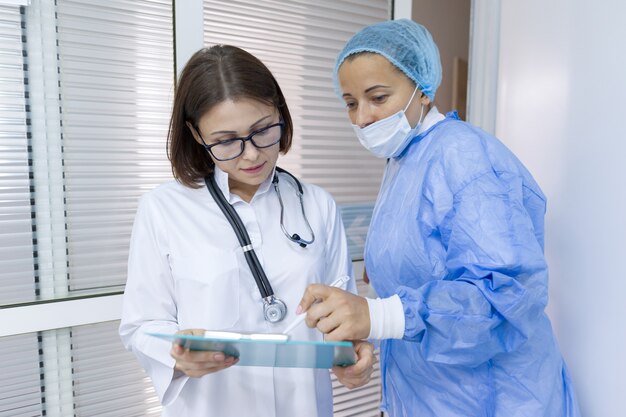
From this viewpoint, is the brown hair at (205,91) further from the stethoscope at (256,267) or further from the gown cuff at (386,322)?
the gown cuff at (386,322)

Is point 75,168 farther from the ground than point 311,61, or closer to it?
closer to it

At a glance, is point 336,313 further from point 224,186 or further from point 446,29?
point 446,29

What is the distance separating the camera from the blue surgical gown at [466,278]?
2.75 ft

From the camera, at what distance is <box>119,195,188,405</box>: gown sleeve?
0.98 m

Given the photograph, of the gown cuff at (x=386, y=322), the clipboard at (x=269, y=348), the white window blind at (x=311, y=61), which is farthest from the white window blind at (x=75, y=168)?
the gown cuff at (x=386, y=322)

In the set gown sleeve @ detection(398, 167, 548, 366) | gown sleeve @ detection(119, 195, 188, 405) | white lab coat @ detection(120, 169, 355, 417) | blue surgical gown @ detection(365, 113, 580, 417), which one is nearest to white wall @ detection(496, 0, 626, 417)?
blue surgical gown @ detection(365, 113, 580, 417)

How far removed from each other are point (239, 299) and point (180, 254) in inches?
6.5

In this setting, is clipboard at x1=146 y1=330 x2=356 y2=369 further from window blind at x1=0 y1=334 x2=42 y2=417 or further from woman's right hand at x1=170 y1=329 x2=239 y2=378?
window blind at x1=0 y1=334 x2=42 y2=417

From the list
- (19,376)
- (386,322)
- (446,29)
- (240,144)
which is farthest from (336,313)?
(446,29)

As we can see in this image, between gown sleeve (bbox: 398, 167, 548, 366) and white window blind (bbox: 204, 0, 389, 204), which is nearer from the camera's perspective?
gown sleeve (bbox: 398, 167, 548, 366)

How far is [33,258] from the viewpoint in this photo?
1298mm

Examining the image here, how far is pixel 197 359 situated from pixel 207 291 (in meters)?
0.18

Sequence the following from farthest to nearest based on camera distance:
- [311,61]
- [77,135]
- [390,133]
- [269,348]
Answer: [311,61], [77,135], [390,133], [269,348]

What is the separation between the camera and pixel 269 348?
29.6 inches
